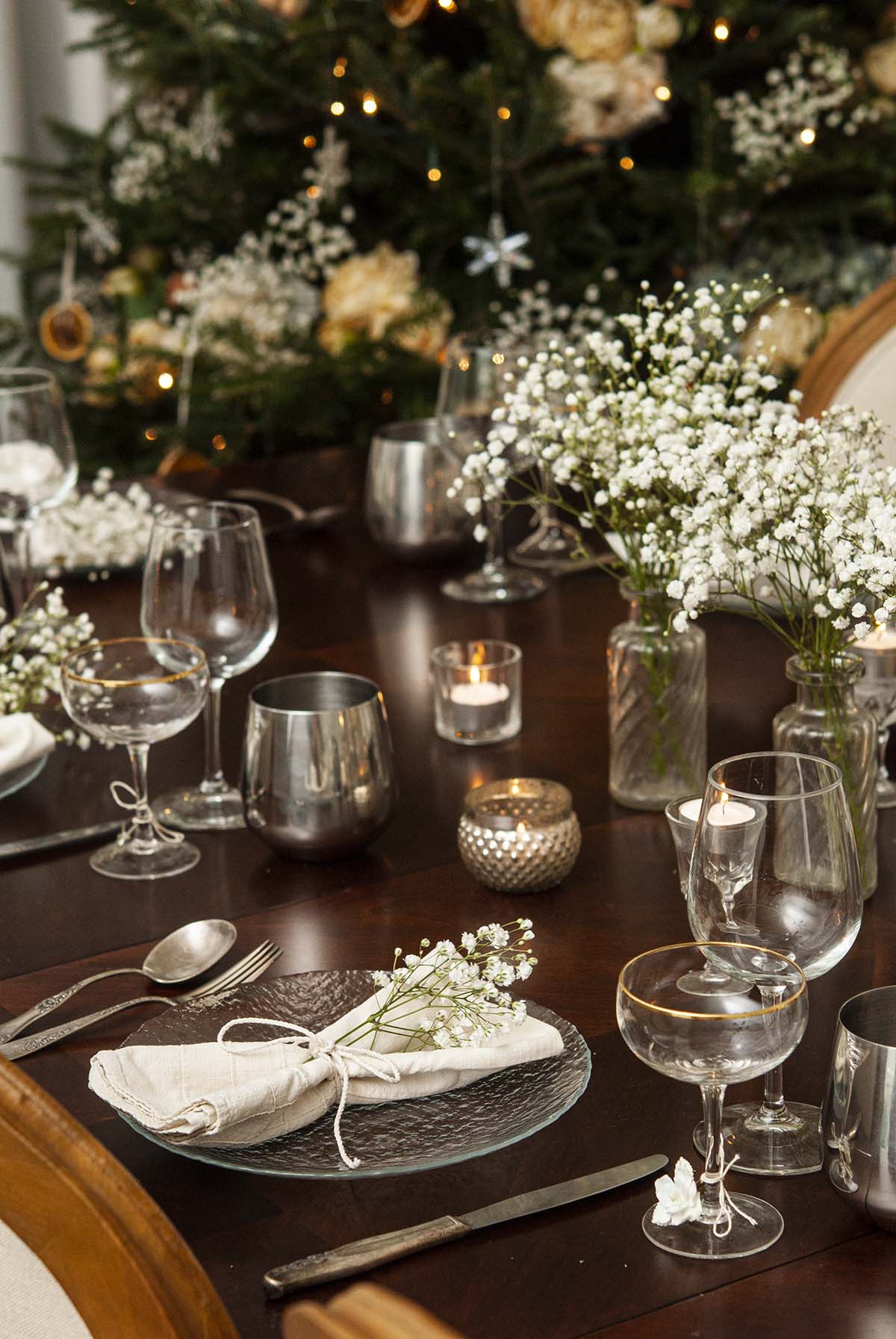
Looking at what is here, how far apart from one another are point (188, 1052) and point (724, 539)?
1.48 feet

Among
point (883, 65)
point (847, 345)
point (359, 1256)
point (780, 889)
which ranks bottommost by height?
point (359, 1256)

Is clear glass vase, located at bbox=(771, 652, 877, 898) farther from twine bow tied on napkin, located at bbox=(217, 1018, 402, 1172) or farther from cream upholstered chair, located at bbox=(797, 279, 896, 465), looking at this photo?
cream upholstered chair, located at bbox=(797, 279, 896, 465)

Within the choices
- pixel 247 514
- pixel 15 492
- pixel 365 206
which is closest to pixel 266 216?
pixel 365 206

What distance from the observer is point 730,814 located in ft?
2.77

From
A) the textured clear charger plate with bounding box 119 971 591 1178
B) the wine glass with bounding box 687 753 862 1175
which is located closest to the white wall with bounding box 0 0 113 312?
the textured clear charger plate with bounding box 119 971 591 1178

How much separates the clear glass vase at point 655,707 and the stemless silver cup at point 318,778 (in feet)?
0.64

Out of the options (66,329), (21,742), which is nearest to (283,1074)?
(21,742)

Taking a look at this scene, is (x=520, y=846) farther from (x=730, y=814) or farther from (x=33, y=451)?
(x=33, y=451)

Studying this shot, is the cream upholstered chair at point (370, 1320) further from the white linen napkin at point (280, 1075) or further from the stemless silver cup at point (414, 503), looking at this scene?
the stemless silver cup at point (414, 503)

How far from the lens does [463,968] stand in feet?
2.84

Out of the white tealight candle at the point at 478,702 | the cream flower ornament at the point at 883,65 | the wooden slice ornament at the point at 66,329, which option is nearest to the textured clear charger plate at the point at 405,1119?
the white tealight candle at the point at 478,702

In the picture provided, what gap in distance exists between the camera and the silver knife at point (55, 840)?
1.20 metres

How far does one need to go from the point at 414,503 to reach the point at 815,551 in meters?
0.87

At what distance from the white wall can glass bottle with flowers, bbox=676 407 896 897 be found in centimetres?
293
